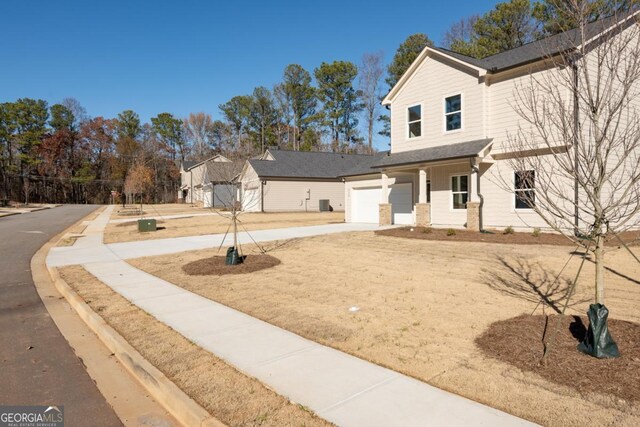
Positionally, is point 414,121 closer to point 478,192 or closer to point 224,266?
point 478,192

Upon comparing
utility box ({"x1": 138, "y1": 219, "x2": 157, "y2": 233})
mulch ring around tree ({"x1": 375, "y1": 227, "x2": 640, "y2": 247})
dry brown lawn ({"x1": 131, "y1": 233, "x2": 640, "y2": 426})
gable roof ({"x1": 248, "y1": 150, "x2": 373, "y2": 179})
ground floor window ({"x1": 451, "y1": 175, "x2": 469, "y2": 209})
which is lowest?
dry brown lawn ({"x1": 131, "y1": 233, "x2": 640, "y2": 426})

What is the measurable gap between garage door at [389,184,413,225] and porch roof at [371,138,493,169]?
5.81ft

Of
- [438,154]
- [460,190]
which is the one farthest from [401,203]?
[438,154]

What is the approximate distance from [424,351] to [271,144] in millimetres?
60459

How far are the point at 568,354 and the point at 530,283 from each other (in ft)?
12.2

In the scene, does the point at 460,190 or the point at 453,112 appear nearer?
the point at 453,112

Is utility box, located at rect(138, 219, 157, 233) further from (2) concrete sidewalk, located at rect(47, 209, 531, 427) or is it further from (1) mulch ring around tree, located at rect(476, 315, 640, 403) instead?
(1) mulch ring around tree, located at rect(476, 315, 640, 403)


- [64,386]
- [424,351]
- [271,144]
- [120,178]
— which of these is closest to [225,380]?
[64,386]

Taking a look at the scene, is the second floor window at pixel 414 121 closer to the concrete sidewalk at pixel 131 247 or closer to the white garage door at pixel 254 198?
the concrete sidewalk at pixel 131 247

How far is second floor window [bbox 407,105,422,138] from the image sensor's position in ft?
62.0

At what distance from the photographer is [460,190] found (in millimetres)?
17422

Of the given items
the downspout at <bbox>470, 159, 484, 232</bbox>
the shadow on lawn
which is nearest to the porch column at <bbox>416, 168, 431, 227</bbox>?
the downspout at <bbox>470, 159, 484, 232</bbox>

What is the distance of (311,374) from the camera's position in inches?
159

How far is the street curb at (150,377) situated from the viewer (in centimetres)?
337
